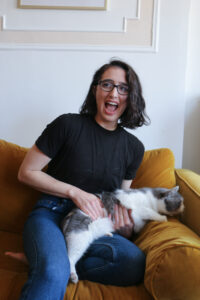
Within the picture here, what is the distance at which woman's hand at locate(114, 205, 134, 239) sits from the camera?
1419 millimetres

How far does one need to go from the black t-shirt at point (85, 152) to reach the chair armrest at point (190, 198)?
0.41m

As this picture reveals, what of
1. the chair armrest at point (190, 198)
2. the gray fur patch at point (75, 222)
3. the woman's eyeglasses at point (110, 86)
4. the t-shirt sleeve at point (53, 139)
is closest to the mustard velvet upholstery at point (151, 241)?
the chair armrest at point (190, 198)

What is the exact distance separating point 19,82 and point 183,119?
1.43 metres

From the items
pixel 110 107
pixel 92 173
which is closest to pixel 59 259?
pixel 92 173

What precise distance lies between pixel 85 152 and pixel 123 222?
18.4 inches

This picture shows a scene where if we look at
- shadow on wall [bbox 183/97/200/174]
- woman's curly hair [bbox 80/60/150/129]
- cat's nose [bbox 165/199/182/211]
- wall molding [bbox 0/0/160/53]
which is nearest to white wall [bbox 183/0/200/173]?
shadow on wall [bbox 183/97/200/174]

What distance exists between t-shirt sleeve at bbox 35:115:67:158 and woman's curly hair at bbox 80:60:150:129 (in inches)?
10.5

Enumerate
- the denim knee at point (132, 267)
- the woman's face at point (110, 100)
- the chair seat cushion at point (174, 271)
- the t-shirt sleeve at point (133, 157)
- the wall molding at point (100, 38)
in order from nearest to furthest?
the chair seat cushion at point (174, 271)
the denim knee at point (132, 267)
the woman's face at point (110, 100)
the t-shirt sleeve at point (133, 157)
the wall molding at point (100, 38)

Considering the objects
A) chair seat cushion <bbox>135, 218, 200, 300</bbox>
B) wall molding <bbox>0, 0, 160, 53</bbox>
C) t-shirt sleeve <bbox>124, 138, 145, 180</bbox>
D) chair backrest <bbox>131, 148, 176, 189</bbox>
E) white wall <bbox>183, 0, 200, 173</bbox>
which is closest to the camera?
chair seat cushion <bbox>135, 218, 200, 300</bbox>

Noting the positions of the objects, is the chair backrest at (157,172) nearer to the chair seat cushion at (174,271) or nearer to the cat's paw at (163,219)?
the cat's paw at (163,219)

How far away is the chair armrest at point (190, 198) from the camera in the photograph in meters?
1.36

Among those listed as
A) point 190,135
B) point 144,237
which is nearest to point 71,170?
point 144,237

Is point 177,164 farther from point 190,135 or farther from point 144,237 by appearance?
point 144,237

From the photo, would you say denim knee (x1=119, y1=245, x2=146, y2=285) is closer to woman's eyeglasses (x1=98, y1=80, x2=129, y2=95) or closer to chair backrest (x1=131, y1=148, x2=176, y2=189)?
chair backrest (x1=131, y1=148, x2=176, y2=189)
